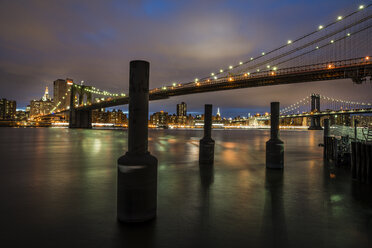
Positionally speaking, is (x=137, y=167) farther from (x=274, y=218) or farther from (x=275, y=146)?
(x=275, y=146)

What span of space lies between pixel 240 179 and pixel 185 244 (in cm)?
528

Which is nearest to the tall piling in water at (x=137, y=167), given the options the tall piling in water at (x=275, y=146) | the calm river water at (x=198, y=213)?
the calm river water at (x=198, y=213)

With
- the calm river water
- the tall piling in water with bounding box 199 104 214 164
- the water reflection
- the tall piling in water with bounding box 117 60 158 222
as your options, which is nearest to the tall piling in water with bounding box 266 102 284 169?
the calm river water

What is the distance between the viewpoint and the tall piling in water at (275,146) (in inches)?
401

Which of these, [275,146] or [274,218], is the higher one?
[275,146]

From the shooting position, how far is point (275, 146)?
10.2 m

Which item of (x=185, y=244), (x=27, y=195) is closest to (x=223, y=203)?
(x=185, y=244)

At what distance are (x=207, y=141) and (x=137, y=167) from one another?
7.34 m

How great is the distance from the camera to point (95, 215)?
16.3 ft

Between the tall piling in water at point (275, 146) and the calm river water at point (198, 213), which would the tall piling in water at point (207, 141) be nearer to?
the tall piling in water at point (275, 146)

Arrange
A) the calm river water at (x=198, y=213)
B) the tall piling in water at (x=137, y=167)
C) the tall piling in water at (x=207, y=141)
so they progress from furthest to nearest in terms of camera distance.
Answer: the tall piling in water at (x=207, y=141)
the tall piling in water at (x=137, y=167)
the calm river water at (x=198, y=213)

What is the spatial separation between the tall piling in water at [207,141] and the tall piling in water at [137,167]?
6975mm

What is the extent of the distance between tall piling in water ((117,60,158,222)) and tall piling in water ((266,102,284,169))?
697 cm

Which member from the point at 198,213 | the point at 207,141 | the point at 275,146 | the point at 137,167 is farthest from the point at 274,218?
the point at 207,141
